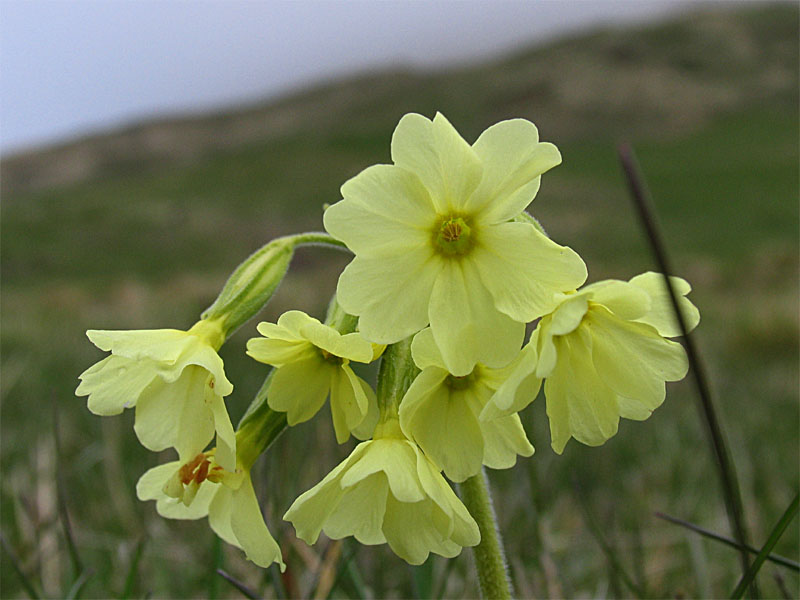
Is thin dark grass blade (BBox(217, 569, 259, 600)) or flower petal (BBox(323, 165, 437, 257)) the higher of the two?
flower petal (BBox(323, 165, 437, 257))

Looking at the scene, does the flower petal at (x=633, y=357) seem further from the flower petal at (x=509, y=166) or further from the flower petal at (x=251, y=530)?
the flower petal at (x=251, y=530)

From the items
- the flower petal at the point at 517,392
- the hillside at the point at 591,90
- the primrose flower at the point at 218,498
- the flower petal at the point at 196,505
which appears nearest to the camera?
the flower petal at the point at 517,392

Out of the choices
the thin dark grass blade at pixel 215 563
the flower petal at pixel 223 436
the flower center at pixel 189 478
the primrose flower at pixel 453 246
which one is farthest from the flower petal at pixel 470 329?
the thin dark grass blade at pixel 215 563

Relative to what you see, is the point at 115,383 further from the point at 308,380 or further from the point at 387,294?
the point at 387,294

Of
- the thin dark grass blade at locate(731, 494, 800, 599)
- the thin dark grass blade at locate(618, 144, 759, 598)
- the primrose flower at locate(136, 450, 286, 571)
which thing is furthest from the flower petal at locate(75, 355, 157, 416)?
the thin dark grass blade at locate(731, 494, 800, 599)

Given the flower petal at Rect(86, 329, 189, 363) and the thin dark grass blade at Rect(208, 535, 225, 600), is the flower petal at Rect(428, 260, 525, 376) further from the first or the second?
the thin dark grass blade at Rect(208, 535, 225, 600)

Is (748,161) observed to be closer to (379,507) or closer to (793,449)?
(793,449)
